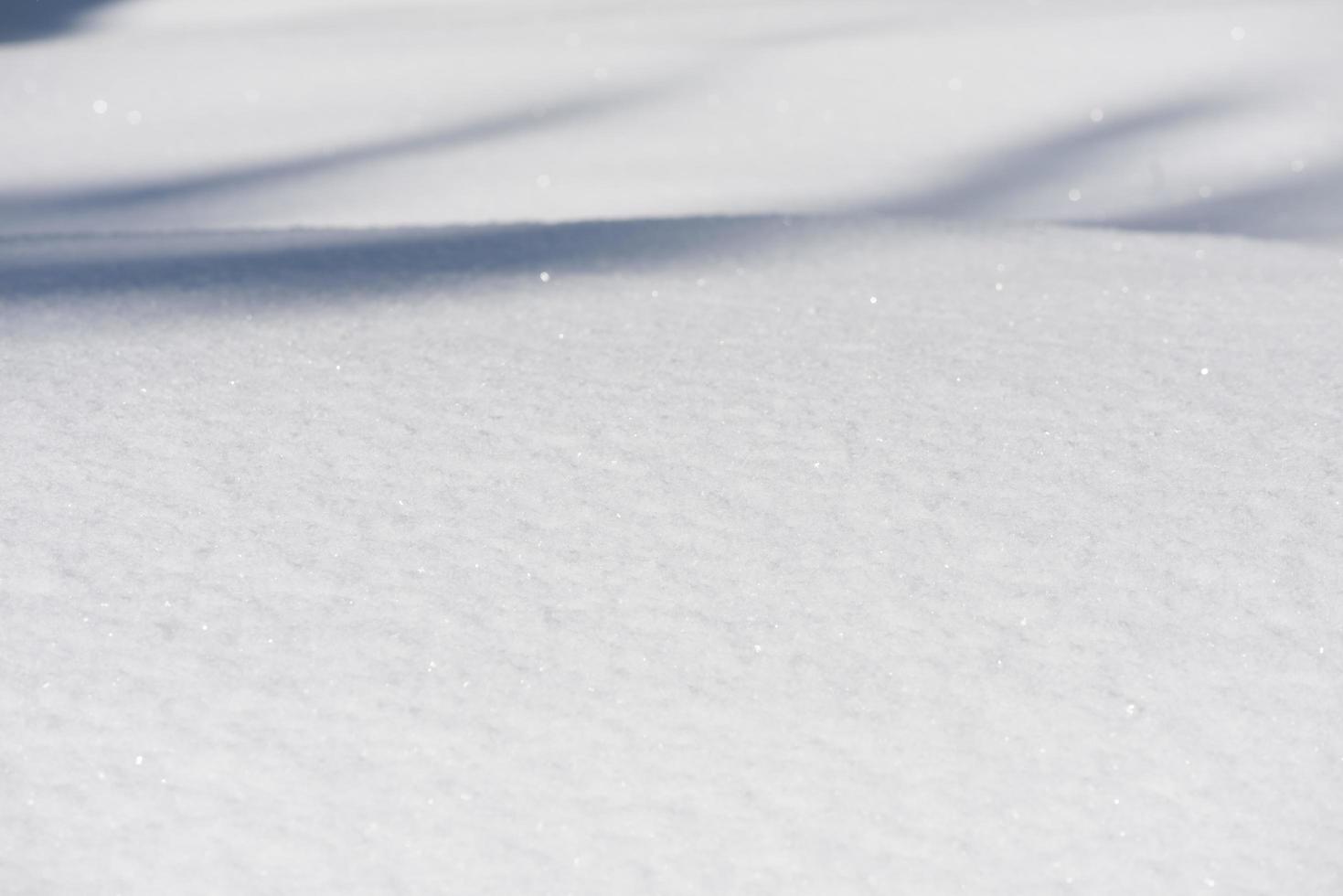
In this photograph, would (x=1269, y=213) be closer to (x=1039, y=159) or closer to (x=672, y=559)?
(x=1039, y=159)

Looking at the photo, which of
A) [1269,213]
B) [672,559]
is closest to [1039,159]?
[1269,213]

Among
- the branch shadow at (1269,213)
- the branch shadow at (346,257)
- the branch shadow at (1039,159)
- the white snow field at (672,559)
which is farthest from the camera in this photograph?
the branch shadow at (1039,159)

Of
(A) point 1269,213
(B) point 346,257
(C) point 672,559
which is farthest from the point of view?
(A) point 1269,213

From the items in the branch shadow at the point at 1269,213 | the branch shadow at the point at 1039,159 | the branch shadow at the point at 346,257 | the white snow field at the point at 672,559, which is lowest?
the white snow field at the point at 672,559

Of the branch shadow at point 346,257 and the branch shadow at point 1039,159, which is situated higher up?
the branch shadow at point 1039,159

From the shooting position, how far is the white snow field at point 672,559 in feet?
1.92

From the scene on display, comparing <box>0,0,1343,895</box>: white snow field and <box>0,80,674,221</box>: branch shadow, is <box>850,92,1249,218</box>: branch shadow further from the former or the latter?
<box>0,80,674,221</box>: branch shadow

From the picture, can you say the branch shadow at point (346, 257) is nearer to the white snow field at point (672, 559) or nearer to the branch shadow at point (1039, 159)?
the white snow field at point (672, 559)

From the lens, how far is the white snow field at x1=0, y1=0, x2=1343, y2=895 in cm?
59

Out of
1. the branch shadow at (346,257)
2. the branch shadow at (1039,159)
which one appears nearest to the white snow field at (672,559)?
the branch shadow at (346,257)

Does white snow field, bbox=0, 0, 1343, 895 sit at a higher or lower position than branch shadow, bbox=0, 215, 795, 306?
lower

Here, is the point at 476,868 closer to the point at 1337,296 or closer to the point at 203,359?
the point at 203,359

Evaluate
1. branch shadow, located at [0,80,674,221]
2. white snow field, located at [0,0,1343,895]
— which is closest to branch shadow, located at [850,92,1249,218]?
white snow field, located at [0,0,1343,895]

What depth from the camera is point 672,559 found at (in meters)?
0.75
